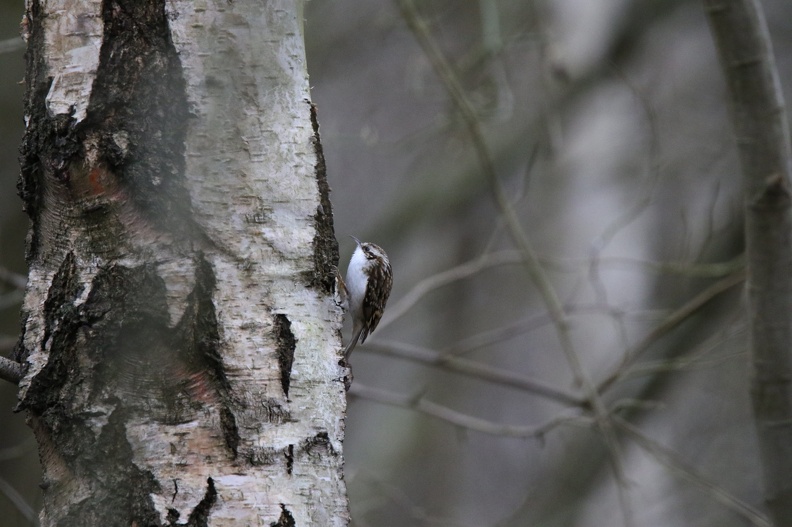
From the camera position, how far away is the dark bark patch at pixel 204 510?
43.5 inches

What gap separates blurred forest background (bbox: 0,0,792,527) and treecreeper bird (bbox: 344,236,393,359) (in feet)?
0.80

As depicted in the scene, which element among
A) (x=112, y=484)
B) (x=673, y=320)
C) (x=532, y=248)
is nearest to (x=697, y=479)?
(x=673, y=320)

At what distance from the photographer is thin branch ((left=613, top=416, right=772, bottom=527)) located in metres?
2.72

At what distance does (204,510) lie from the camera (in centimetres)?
111

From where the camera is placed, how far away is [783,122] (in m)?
1.63

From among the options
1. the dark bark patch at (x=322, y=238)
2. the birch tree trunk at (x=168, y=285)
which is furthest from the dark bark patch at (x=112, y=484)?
the dark bark patch at (x=322, y=238)

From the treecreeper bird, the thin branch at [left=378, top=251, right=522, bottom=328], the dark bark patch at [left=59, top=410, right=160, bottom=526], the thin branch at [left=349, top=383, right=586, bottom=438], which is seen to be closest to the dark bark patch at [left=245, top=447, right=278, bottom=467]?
the dark bark patch at [left=59, top=410, right=160, bottom=526]

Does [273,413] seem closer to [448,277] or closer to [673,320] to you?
[448,277]

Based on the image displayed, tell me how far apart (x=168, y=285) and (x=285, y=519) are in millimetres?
369

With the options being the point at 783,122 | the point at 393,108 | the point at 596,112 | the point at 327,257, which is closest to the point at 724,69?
the point at 783,122

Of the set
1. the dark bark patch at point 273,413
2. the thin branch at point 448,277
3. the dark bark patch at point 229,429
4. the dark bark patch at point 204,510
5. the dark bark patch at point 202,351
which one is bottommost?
the dark bark patch at point 204,510

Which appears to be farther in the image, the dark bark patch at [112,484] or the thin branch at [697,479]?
the thin branch at [697,479]

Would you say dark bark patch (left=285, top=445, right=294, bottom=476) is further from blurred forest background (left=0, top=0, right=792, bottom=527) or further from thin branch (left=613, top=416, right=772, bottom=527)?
thin branch (left=613, top=416, right=772, bottom=527)

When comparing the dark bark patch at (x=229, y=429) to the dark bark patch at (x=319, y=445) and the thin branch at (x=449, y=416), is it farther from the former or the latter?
the thin branch at (x=449, y=416)
